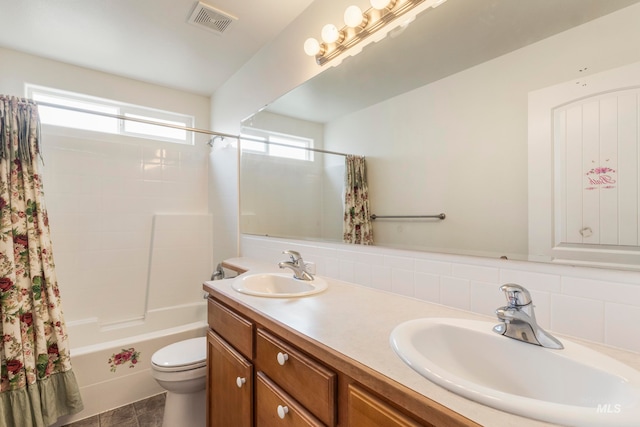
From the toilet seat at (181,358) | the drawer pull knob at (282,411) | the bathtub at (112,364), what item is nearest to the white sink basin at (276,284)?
the drawer pull knob at (282,411)

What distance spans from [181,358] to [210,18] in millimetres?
1954

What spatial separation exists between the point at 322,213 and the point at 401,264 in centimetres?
61

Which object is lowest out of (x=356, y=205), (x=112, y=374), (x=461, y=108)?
(x=112, y=374)

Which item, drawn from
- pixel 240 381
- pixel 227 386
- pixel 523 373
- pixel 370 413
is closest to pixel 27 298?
pixel 227 386

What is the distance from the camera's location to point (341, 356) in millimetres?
688

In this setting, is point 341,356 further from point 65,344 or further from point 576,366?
point 65,344

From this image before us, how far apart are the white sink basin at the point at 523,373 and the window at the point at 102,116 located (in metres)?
2.36

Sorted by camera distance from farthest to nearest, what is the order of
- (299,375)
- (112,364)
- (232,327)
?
(112,364)
(232,327)
(299,375)

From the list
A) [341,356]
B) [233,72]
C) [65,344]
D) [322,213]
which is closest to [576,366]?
[341,356]

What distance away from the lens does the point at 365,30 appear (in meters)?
1.32

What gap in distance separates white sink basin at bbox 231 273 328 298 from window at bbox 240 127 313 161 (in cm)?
72

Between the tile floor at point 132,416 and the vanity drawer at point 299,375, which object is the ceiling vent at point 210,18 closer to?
the vanity drawer at point 299,375

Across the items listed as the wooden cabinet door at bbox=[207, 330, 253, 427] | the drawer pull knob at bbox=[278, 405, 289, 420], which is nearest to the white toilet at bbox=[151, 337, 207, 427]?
the wooden cabinet door at bbox=[207, 330, 253, 427]

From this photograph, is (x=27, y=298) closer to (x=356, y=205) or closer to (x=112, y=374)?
(x=112, y=374)
